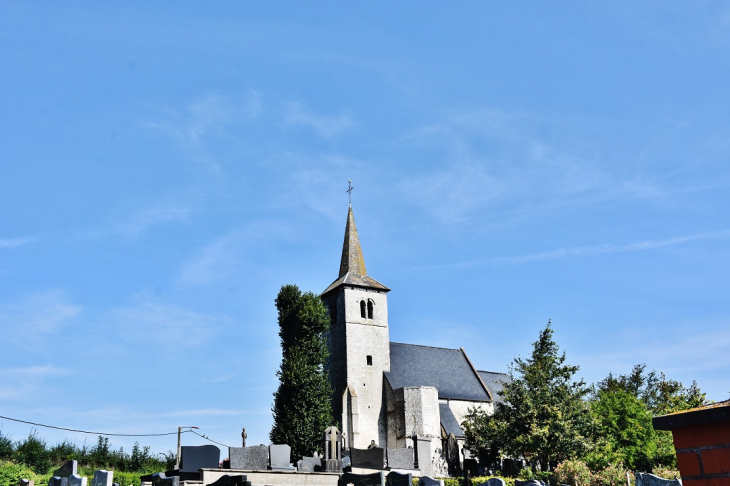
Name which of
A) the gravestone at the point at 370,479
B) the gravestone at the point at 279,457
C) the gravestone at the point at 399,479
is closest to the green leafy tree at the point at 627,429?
the gravestone at the point at 279,457

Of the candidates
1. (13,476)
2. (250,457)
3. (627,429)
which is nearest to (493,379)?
(627,429)

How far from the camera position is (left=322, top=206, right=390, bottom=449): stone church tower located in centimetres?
4462

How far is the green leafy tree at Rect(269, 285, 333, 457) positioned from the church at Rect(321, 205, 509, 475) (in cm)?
250

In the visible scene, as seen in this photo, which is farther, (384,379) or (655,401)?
(655,401)

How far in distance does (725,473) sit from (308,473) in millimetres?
23005

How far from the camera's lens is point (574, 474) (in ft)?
83.6

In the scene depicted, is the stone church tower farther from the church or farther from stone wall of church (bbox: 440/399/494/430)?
stone wall of church (bbox: 440/399/494/430)

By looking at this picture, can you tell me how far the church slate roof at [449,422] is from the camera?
44156mm

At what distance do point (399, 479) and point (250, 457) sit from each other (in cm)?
1139

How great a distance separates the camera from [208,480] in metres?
21.8

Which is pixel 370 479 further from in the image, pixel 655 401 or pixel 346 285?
pixel 655 401

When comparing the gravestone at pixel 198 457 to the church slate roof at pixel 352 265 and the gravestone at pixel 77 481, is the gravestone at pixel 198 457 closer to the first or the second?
the gravestone at pixel 77 481

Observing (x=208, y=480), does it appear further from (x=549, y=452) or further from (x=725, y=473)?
(x=725, y=473)

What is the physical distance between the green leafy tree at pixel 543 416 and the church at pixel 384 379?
20.5 feet
